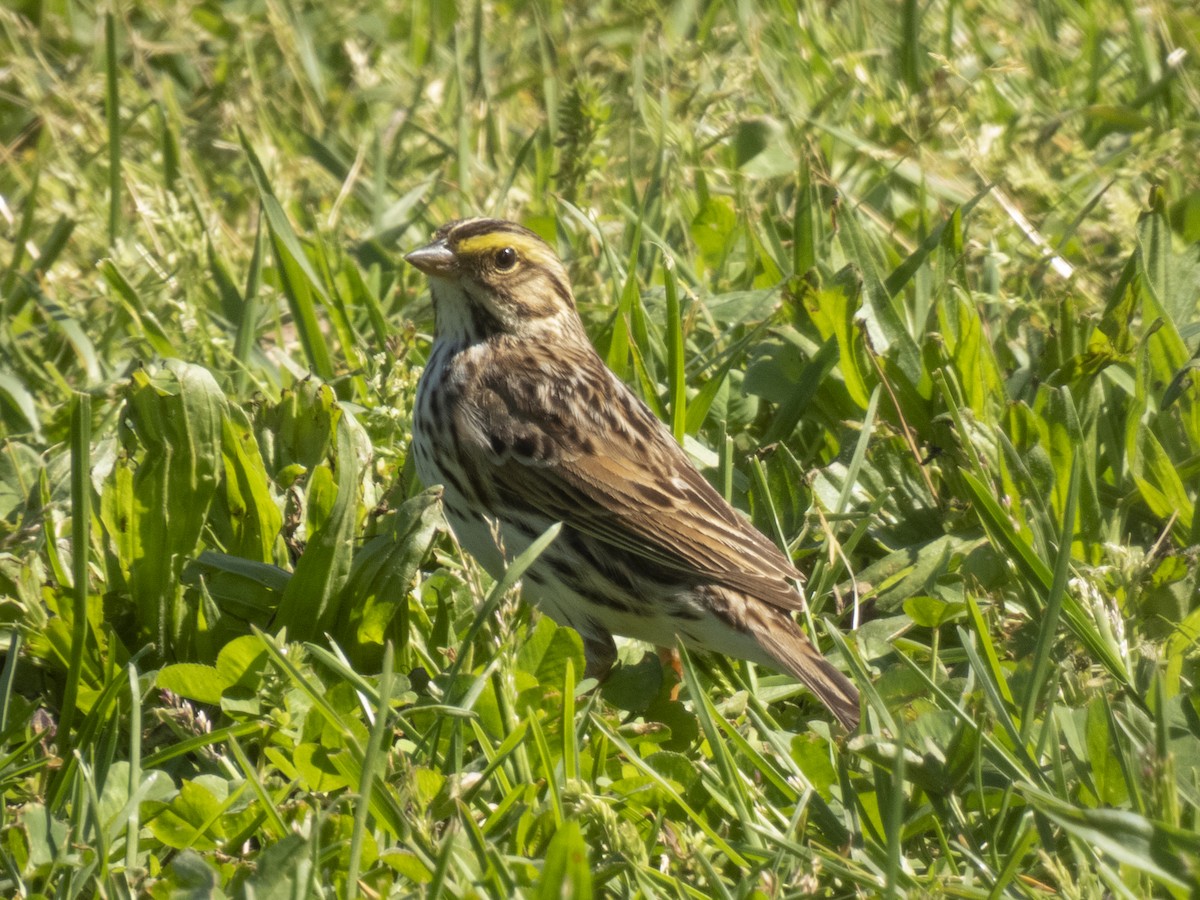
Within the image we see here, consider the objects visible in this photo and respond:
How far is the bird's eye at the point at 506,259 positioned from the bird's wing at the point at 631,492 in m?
0.50

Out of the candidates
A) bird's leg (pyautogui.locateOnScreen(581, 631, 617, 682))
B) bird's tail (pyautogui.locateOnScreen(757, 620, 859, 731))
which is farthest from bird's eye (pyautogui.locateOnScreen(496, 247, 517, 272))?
bird's tail (pyautogui.locateOnScreen(757, 620, 859, 731))

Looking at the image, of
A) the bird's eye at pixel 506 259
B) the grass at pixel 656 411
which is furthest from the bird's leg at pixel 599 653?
the bird's eye at pixel 506 259

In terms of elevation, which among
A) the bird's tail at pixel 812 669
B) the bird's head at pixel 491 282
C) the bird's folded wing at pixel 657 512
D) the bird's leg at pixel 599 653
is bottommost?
the bird's leg at pixel 599 653

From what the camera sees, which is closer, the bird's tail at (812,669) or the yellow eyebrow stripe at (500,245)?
the bird's tail at (812,669)

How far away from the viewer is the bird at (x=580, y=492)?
4375mm

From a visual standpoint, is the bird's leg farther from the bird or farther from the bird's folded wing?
the bird's folded wing

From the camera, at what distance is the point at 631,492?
15.2 ft

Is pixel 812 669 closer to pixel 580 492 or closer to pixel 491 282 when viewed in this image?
pixel 580 492

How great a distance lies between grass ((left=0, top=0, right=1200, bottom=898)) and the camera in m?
3.45

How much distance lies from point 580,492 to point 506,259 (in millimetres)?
888

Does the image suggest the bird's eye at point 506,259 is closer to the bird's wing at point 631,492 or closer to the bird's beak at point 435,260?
the bird's beak at point 435,260

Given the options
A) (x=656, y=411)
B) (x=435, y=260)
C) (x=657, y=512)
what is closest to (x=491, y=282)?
(x=435, y=260)

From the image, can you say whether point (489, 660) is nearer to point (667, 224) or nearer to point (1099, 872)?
point (1099, 872)

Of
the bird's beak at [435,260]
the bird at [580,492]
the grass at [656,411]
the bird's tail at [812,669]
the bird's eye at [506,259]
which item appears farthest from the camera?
the bird's eye at [506,259]
